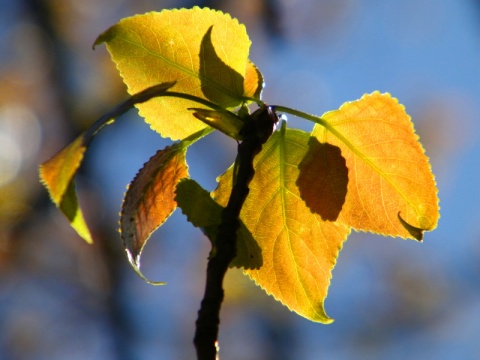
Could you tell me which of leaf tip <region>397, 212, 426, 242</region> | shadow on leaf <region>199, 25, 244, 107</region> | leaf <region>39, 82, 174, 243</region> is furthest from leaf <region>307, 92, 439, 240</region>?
leaf <region>39, 82, 174, 243</region>

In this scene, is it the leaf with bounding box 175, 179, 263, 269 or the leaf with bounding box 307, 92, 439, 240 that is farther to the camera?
the leaf with bounding box 307, 92, 439, 240

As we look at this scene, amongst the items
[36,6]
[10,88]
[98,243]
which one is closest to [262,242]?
[98,243]

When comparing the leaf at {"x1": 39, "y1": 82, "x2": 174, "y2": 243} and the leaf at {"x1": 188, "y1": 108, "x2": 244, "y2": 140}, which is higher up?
the leaf at {"x1": 188, "y1": 108, "x2": 244, "y2": 140}

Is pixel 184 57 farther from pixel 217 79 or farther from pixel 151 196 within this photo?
pixel 151 196

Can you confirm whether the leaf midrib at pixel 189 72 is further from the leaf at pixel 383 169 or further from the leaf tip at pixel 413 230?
the leaf tip at pixel 413 230

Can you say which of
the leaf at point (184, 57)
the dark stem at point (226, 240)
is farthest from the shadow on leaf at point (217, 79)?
the dark stem at point (226, 240)

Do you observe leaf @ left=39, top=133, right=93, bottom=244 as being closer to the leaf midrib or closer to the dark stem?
the dark stem
